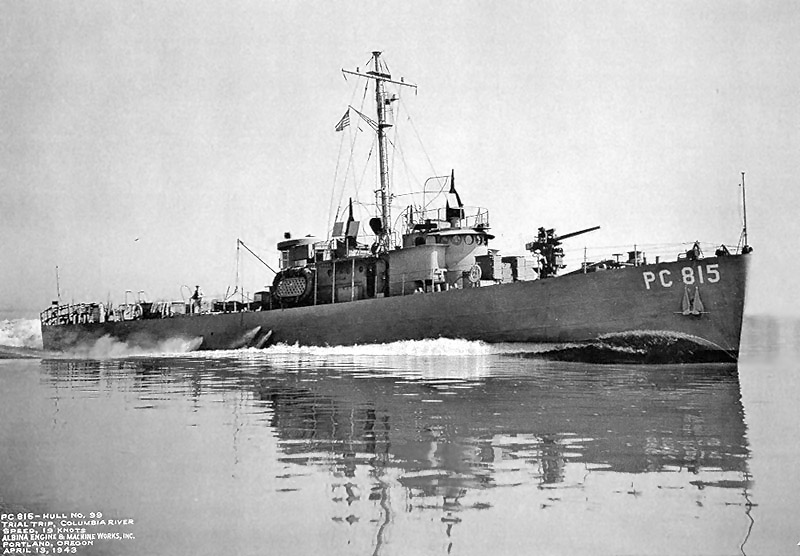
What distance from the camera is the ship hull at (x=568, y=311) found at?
19.4 meters

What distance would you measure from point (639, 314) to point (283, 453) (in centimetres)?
1591

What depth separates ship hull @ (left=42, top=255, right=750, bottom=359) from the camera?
1942 cm

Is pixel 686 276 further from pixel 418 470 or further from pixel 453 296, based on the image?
pixel 418 470

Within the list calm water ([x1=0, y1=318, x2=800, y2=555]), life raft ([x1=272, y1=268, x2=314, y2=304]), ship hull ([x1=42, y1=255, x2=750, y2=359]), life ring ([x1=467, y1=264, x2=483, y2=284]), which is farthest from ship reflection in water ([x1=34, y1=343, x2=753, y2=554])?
life raft ([x1=272, y1=268, x2=314, y2=304])

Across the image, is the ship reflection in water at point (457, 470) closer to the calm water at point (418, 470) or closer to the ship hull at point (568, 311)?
the calm water at point (418, 470)

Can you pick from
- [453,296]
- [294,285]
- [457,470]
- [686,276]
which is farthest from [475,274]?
[457,470]

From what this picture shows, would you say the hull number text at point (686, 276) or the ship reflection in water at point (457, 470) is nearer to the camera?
the ship reflection in water at point (457, 470)

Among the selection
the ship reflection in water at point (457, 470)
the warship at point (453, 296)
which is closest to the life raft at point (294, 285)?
the warship at point (453, 296)

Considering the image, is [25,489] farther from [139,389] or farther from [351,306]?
[351,306]

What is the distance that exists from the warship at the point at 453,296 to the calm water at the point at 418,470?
9441 millimetres

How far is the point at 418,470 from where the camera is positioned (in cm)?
537

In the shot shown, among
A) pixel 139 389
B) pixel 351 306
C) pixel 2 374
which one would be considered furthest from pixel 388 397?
pixel 351 306

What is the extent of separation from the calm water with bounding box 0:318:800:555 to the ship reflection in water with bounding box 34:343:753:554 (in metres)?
0.02

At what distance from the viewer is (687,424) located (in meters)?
7.60
